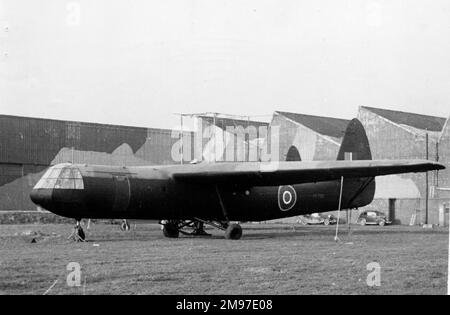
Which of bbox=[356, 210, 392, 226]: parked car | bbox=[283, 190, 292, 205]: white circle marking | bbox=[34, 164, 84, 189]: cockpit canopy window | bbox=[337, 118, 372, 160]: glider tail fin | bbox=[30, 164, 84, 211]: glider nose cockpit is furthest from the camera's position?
bbox=[356, 210, 392, 226]: parked car

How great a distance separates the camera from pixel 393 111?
53469 mm

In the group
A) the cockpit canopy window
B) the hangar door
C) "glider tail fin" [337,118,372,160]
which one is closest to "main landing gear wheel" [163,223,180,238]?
the hangar door

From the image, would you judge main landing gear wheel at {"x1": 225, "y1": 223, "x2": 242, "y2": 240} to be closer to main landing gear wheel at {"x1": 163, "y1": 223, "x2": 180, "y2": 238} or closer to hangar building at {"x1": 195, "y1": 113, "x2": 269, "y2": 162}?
main landing gear wheel at {"x1": 163, "y1": 223, "x2": 180, "y2": 238}

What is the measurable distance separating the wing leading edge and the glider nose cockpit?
390cm

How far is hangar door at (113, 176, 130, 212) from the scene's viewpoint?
72.0 feet

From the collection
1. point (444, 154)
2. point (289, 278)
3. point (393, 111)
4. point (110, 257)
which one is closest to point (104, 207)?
point (110, 257)

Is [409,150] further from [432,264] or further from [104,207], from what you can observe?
[432,264]

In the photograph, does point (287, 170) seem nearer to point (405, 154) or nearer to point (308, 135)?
point (405, 154)

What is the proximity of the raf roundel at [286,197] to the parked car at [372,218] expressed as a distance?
78.8 feet

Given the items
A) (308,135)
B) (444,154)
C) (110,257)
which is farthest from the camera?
(308,135)

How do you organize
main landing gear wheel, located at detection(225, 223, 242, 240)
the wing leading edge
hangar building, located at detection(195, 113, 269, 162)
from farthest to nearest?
1. hangar building, located at detection(195, 113, 269, 162)
2. main landing gear wheel, located at detection(225, 223, 242, 240)
3. the wing leading edge

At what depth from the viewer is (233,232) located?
78.5 feet

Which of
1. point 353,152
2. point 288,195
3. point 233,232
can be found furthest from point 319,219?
point 233,232
